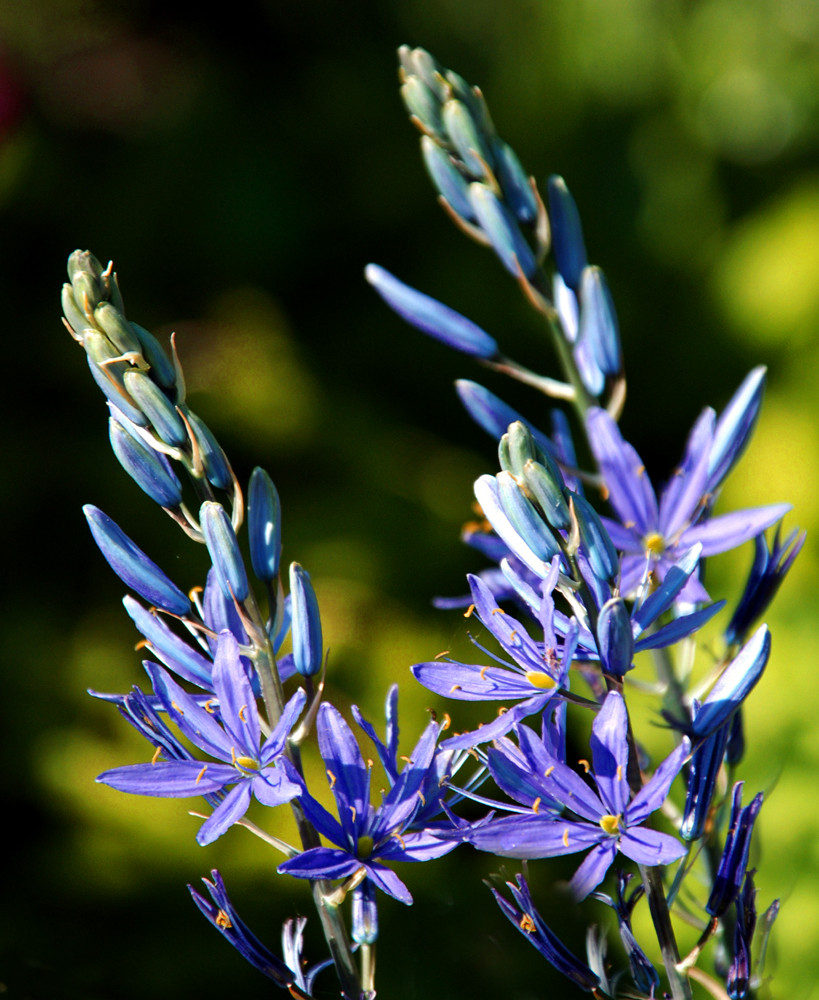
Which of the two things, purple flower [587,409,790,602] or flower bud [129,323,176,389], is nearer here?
flower bud [129,323,176,389]

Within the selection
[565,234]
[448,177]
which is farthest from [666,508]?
[448,177]

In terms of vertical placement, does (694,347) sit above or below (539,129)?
below

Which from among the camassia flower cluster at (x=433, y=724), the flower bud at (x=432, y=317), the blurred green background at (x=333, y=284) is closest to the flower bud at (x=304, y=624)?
the camassia flower cluster at (x=433, y=724)

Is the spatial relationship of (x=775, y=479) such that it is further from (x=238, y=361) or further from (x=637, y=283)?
(x=238, y=361)

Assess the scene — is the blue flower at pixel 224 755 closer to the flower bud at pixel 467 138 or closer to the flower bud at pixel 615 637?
the flower bud at pixel 615 637

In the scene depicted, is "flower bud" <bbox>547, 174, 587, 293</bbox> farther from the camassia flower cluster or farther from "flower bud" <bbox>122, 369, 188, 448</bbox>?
"flower bud" <bbox>122, 369, 188, 448</bbox>

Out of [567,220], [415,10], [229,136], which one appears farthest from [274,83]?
[567,220]

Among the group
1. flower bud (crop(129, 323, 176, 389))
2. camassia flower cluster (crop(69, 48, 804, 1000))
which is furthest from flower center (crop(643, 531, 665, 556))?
flower bud (crop(129, 323, 176, 389))
